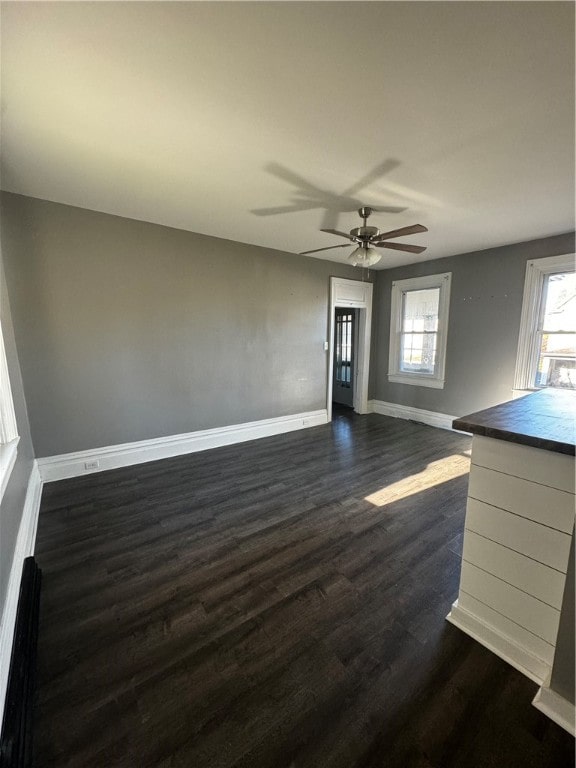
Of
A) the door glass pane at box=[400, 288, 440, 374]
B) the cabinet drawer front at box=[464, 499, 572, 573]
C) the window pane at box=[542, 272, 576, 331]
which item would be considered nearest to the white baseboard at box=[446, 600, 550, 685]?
the cabinet drawer front at box=[464, 499, 572, 573]

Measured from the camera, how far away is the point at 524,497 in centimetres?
133

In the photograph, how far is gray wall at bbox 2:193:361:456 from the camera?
291cm

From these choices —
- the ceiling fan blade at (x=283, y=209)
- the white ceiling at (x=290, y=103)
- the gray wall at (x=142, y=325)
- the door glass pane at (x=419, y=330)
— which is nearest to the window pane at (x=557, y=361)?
the door glass pane at (x=419, y=330)

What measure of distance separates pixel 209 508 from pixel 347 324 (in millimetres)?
4579

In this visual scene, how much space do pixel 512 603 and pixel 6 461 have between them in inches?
101

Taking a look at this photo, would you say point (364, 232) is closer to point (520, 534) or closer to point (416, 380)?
point (520, 534)

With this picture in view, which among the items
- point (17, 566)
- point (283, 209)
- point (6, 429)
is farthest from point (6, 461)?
point (283, 209)

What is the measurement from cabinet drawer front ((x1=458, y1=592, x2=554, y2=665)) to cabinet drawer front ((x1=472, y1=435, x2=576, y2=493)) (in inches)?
27.9

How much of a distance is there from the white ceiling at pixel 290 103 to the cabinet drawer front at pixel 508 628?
252cm

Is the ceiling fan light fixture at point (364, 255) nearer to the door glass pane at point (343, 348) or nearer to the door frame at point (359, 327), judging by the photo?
the door frame at point (359, 327)

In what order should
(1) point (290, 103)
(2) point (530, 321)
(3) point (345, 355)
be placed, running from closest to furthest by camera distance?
1. (1) point (290, 103)
2. (2) point (530, 321)
3. (3) point (345, 355)

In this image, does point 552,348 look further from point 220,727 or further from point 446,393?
point 220,727

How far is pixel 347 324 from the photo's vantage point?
20.3 ft

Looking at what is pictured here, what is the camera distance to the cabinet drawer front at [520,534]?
1.24 metres
